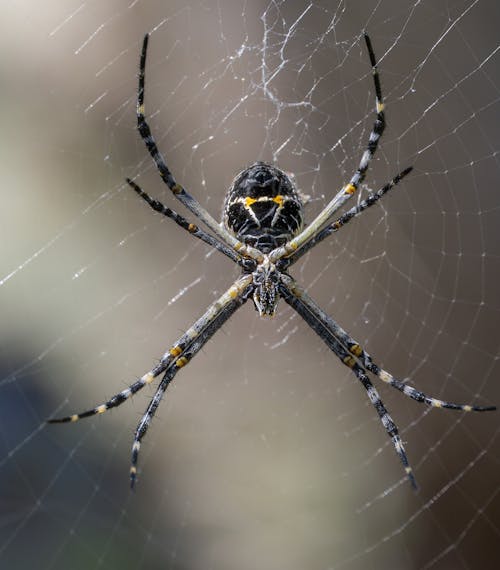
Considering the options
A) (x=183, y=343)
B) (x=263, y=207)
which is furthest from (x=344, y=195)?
(x=183, y=343)

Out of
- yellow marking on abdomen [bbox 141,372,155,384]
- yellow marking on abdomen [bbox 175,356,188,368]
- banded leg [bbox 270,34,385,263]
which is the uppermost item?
banded leg [bbox 270,34,385,263]

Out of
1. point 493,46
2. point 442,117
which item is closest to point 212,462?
point 442,117

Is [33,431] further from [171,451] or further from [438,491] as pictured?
[438,491]

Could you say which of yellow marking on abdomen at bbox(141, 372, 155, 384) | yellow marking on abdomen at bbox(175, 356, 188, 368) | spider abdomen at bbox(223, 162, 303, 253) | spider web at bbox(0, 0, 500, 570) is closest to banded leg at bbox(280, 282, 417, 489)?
spider abdomen at bbox(223, 162, 303, 253)

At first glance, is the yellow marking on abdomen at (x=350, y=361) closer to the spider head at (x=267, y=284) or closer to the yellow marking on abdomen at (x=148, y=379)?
the spider head at (x=267, y=284)

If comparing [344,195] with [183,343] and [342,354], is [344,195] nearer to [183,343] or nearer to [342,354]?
[342,354]

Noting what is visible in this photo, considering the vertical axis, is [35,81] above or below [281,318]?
above


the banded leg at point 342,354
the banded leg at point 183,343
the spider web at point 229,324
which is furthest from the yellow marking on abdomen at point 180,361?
the spider web at point 229,324

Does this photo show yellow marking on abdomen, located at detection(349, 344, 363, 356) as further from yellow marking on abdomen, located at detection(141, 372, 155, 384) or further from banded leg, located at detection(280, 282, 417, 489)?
yellow marking on abdomen, located at detection(141, 372, 155, 384)
